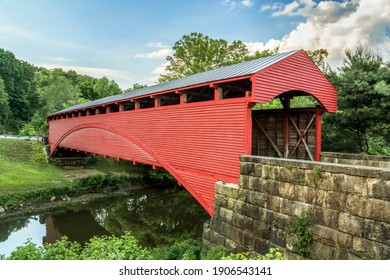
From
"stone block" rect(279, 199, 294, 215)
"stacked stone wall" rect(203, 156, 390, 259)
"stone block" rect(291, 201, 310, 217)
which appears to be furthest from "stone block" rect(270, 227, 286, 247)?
"stone block" rect(291, 201, 310, 217)

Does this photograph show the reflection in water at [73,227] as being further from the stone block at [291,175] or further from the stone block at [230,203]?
the stone block at [291,175]

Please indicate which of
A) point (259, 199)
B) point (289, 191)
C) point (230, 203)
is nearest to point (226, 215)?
point (230, 203)

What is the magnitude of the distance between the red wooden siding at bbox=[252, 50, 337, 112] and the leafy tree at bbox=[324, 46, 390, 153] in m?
3.68

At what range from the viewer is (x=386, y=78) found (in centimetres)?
1338

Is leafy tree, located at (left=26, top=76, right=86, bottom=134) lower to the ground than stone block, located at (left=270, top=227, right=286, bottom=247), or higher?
higher

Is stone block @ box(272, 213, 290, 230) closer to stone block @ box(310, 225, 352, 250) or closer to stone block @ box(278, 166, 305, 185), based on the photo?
stone block @ box(310, 225, 352, 250)

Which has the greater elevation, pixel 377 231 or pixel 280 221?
pixel 377 231

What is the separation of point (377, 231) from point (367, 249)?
37cm

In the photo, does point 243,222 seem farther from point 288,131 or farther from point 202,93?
point 202,93

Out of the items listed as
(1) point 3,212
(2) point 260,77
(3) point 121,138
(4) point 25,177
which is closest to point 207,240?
(2) point 260,77

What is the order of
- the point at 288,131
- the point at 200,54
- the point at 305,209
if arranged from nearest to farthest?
the point at 305,209, the point at 288,131, the point at 200,54

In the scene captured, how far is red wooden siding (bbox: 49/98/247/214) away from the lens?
8625mm

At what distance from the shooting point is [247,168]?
7789mm
